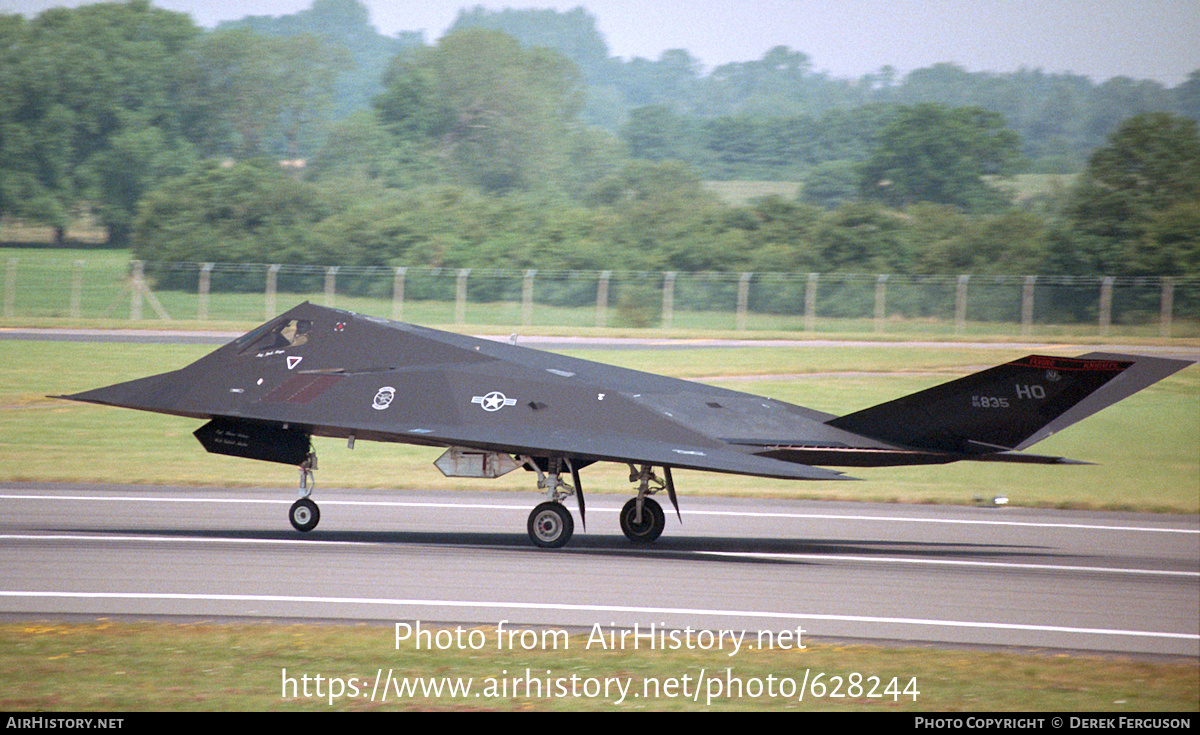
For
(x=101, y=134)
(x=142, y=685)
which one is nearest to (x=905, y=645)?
(x=142, y=685)

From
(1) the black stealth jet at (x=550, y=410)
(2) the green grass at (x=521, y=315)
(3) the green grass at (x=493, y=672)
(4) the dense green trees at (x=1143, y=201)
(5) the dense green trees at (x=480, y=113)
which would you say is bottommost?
(3) the green grass at (x=493, y=672)

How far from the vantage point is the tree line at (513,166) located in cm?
5144

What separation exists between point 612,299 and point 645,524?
2682 cm

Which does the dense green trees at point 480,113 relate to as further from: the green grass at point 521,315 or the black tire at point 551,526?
the black tire at point 551,526

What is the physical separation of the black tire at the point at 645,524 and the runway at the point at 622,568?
8.0 inches

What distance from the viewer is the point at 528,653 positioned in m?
10.1

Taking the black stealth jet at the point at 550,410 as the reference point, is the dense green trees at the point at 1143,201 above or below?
above

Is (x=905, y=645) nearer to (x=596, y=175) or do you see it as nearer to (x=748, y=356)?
(x=748, y=356)

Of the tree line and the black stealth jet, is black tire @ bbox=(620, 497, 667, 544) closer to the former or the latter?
the black stealth jet

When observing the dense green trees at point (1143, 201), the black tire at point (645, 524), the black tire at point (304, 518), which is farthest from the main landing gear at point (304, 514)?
the dense green trees at point (1143, 201)

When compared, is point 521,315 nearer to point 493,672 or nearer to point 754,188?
point 493,672

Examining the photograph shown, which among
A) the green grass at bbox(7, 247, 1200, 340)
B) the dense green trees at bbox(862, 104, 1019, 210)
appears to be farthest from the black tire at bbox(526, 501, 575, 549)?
the dense green trees at bbox(862, 104, 1019, 210)

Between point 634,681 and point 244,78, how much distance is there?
80359 millimetres

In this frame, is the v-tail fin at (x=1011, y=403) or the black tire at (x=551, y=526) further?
the black tire at (x=551, y=526)
